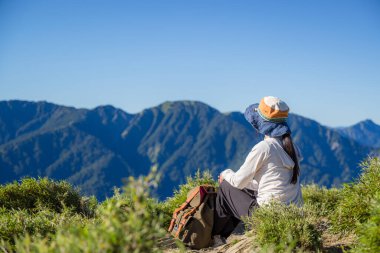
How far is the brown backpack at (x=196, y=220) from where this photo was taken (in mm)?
6645

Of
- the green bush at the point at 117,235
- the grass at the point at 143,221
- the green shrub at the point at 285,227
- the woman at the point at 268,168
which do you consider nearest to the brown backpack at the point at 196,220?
the woman at the point at 268,168

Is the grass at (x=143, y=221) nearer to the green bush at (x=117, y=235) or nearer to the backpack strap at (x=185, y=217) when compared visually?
the green bush at (x=117, y=235)

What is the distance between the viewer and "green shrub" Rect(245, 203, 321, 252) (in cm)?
523

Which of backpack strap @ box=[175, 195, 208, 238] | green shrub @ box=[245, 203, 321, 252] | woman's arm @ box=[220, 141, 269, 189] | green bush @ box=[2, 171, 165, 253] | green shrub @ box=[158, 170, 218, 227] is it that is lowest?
green shrub @ box=[158, 170, 218, 227]

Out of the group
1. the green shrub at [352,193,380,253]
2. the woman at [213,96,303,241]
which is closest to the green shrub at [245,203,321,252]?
the woman at [213,96,303,241]

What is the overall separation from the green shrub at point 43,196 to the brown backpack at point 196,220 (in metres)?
2.76

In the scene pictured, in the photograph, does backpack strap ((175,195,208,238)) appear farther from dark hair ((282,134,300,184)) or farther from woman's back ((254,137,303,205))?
dark hair ((282,134,300,184))

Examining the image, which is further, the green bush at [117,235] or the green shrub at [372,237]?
the green shrub at [372,237]

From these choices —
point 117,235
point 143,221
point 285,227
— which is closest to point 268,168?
point 285,227

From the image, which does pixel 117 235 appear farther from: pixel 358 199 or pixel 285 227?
pixel 358 199

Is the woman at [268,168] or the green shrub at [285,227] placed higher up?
the woman at [268,168]

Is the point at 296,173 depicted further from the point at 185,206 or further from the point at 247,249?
the point at 185,206

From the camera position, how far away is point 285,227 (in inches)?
210

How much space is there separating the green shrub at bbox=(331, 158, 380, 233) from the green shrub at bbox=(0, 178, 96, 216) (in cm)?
515
